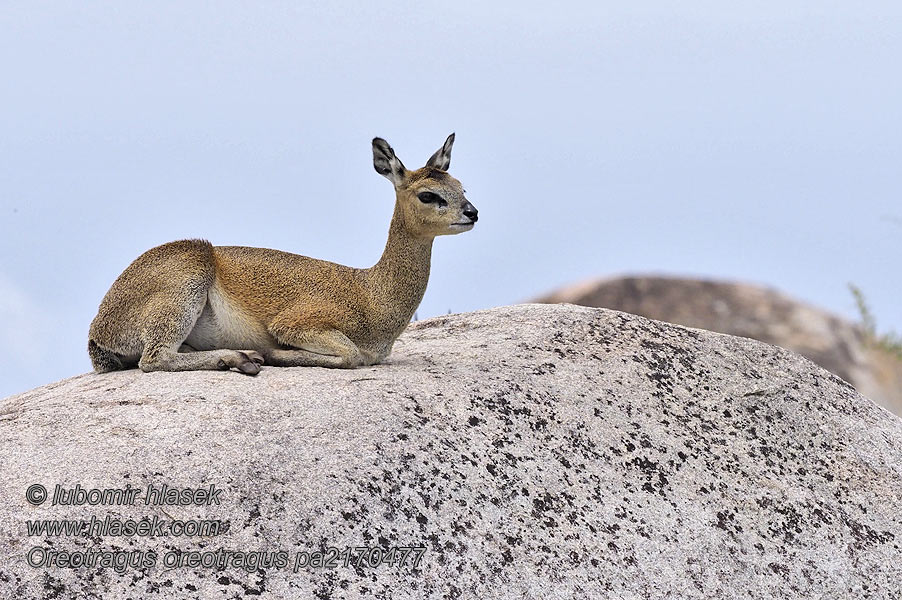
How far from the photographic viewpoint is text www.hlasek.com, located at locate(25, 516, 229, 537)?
6.55 m

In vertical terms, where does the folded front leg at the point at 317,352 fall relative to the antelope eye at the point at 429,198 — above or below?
below

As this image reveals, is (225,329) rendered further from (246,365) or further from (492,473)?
(492,473)

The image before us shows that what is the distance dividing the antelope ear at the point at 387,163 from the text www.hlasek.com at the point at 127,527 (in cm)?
455

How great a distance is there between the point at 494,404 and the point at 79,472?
10.2ft

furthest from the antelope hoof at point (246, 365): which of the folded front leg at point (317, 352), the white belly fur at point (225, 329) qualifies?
the white belly fur at point (225, 329)

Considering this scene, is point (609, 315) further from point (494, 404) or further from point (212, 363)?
point (212, 363)

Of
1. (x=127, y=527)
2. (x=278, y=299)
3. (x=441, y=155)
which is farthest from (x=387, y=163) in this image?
(x=127, y=527)

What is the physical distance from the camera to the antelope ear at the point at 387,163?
1022 cm

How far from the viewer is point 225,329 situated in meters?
9.98

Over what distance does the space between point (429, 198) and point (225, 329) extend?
2.28 meters

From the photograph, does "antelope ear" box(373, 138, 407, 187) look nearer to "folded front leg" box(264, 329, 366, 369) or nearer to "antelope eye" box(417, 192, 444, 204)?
"antelope eye" box(417, 192, 444, 204)

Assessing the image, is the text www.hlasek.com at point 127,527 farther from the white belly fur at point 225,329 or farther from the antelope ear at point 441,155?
the antelope ear at point 441,155

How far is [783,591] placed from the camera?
7730 millimetres

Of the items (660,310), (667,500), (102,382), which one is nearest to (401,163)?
(102,382)
